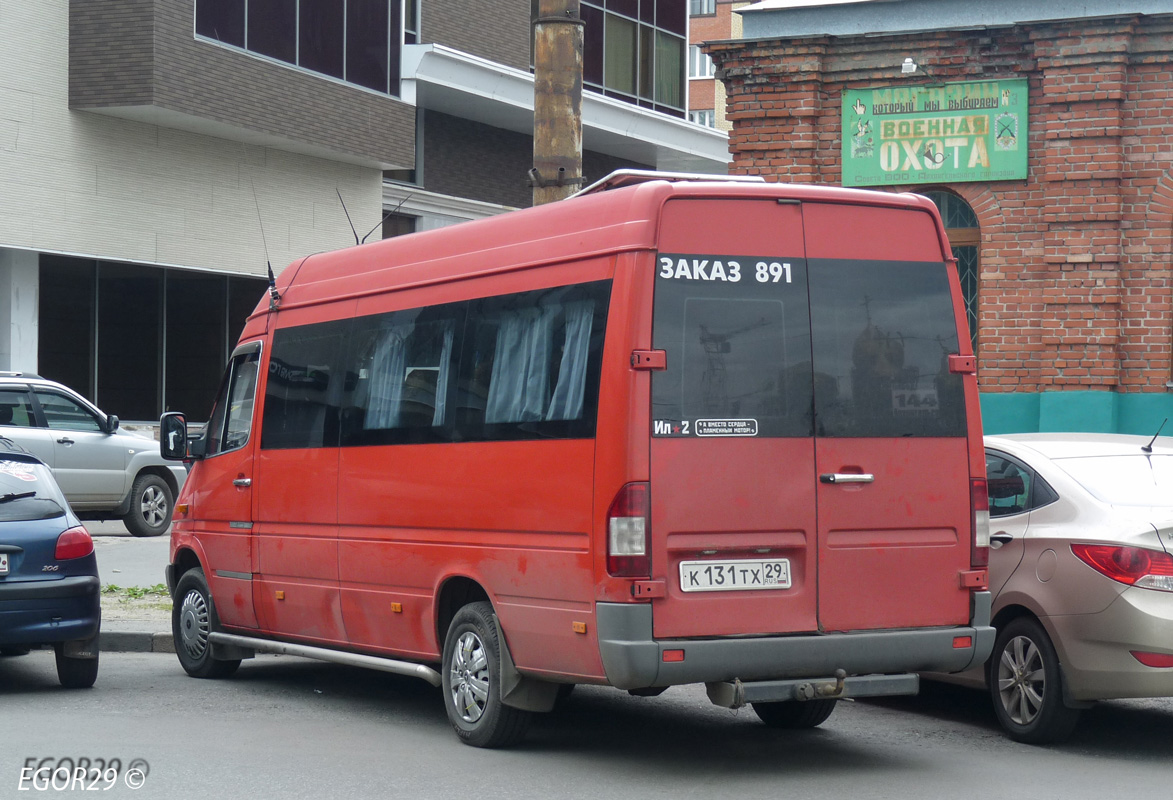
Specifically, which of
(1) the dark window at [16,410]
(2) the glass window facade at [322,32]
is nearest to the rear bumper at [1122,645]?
(1) the dark window at [16,410]

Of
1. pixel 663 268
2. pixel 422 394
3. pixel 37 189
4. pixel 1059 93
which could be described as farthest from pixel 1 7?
pixel 663 268

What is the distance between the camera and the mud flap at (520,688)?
292 inches

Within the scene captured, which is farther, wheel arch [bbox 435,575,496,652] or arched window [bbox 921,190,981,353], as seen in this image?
arched window [bbox 921,190,981,353]

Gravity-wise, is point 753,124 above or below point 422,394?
above

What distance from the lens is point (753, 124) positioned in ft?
55.5

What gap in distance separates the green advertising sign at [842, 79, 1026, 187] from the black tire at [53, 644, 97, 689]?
9950 mm

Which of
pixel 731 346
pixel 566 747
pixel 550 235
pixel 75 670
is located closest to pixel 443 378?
pixel 550 235

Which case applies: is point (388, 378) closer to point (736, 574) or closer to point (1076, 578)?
point (736, 574)

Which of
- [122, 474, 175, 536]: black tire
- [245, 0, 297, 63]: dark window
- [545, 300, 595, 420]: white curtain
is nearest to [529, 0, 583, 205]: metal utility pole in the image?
[545, 300, 595, 420]: white curtain

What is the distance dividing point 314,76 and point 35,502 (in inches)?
745

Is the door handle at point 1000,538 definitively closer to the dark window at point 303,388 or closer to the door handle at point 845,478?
the door handle at point 845,478

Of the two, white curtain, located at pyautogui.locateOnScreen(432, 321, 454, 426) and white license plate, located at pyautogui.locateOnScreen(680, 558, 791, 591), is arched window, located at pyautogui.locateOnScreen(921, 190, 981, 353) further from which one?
white license plate, located at pyautogui.locateOnScreen(680, 558, 791, 591)

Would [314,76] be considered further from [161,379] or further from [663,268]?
[663,268]

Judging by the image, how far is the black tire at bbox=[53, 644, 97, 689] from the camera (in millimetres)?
9391
